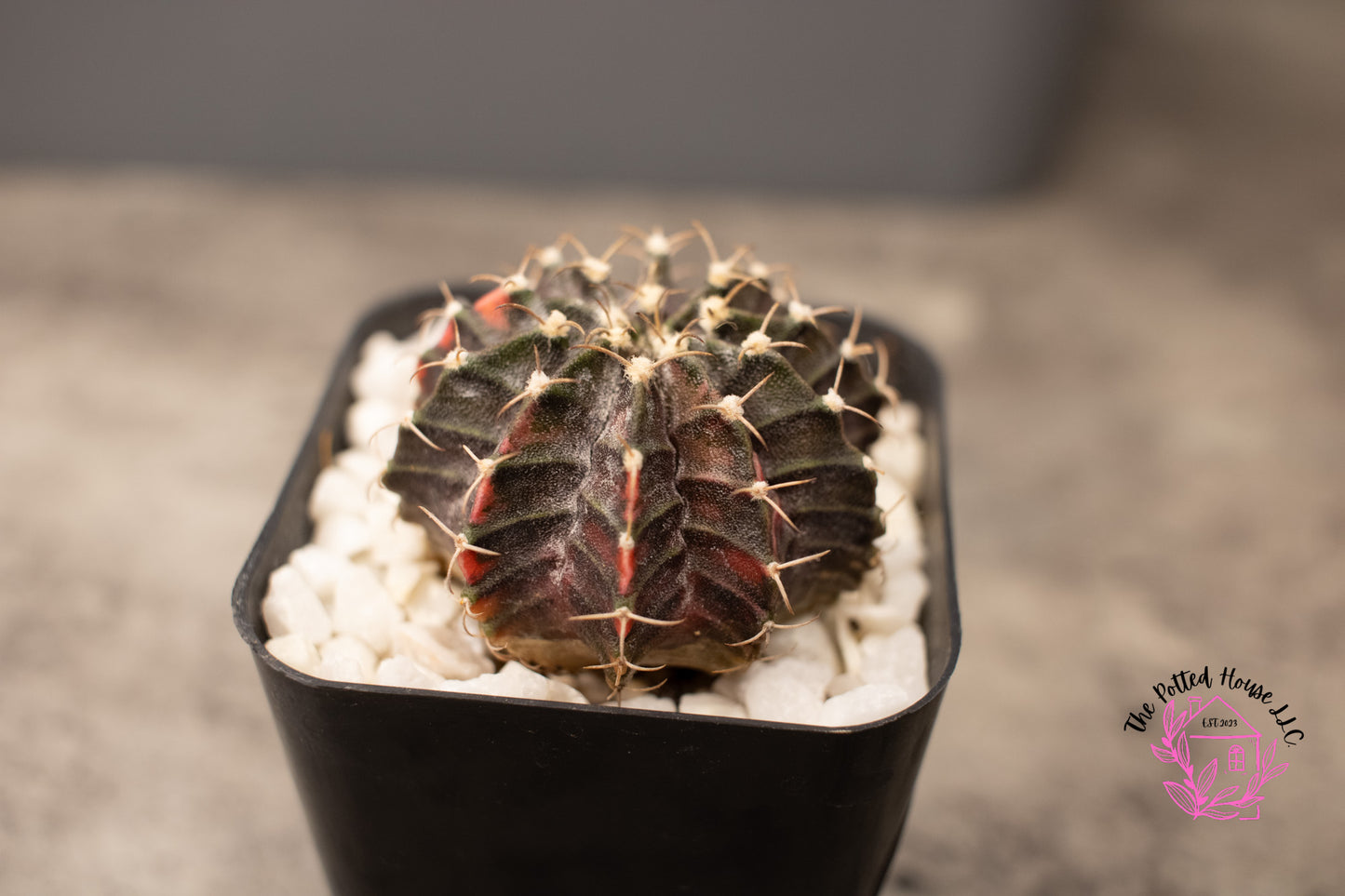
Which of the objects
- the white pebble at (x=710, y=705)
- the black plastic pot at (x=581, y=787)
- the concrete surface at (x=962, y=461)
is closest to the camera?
the black plastic pot at (x=581, y=787)

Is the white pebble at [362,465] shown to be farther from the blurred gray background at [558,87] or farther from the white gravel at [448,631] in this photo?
→ the blurred gray background at [558,87]

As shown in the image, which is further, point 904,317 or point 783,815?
point 904,317

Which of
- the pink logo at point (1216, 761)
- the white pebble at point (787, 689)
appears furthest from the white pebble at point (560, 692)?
the pink logo at point (1216, 761)

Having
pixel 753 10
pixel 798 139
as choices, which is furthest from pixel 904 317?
pixel 753 10

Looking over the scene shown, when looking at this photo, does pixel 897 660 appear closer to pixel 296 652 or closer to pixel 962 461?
pixel 296 652

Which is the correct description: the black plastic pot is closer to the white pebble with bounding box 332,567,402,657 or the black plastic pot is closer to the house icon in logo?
the white pebble with bounding box 332,567,402,657

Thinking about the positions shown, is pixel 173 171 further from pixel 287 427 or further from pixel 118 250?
pixel 287 427
